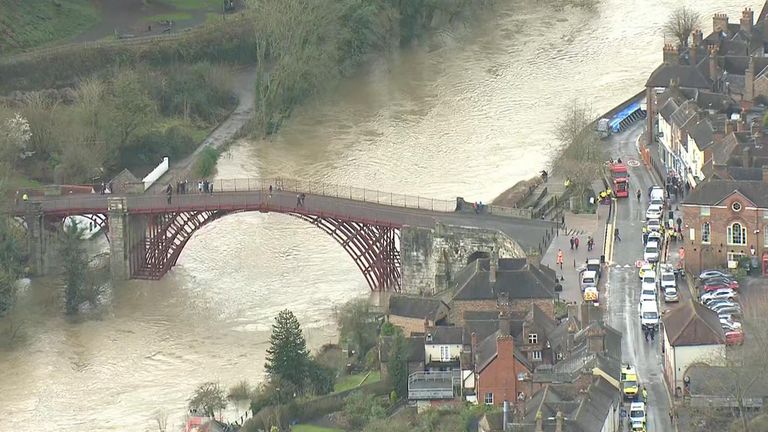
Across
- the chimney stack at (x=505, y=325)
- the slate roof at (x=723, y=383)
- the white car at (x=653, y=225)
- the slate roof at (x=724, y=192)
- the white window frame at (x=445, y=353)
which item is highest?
the slate roof at (x=724, y=192)

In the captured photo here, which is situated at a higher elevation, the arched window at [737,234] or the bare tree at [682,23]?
the bare tree at [682,23]

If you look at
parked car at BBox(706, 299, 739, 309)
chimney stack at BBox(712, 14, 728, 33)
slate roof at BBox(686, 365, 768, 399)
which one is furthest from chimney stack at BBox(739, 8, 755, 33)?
slate roof at BBox(686, 365, 768, 399)

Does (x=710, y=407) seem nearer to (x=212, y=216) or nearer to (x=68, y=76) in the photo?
(x=212, y=216)

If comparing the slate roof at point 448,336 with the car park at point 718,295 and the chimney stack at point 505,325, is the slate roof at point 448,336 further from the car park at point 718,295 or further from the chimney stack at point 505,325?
the car park at point 718,295

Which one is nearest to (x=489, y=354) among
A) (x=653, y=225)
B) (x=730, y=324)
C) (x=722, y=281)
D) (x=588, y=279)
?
(x=730, y=324)

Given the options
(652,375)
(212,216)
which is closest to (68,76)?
(212,216)

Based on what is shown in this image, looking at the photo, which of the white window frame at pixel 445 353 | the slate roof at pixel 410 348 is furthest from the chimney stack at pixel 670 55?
the white window frame at pixel 445 353

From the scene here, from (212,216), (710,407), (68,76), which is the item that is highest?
(68,76)
